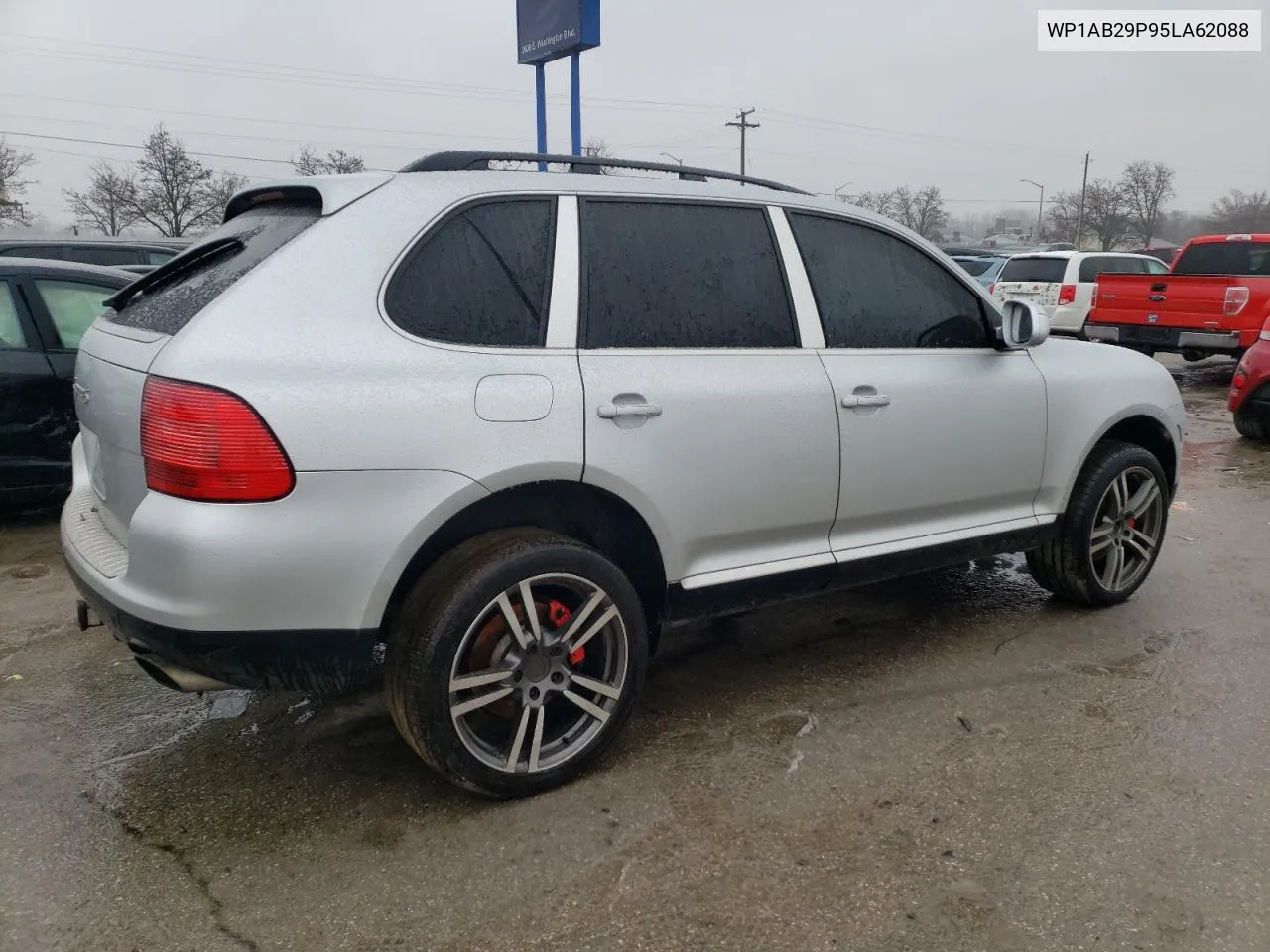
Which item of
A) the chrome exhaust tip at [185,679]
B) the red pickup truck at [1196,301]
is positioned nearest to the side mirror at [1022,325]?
the chrome exhaust tip at [185,679]

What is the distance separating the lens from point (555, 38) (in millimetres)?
11570

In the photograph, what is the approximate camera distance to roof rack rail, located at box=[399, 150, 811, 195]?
2.92 metres

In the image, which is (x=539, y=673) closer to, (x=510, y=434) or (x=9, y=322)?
(x=510, y=434)

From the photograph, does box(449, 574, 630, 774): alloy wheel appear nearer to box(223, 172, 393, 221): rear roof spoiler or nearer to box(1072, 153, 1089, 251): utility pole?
box(223, 172, 393, 221): rear roof spoiler

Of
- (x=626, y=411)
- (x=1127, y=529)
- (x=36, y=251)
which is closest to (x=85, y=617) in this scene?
(x=626, y=411)

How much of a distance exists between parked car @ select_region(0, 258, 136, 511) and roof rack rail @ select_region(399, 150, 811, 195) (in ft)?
11.8

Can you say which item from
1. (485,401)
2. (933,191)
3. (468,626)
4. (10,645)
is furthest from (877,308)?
(933,191)

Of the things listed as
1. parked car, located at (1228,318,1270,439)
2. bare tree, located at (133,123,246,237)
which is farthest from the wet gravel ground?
bare tree, located at (133,123,246,237)

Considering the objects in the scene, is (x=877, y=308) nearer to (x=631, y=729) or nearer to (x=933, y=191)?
(x=631, y=729)

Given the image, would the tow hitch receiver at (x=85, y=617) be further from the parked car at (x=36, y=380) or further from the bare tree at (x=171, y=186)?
the bare tree at (x=171, y=186)

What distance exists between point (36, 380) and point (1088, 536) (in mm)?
5434

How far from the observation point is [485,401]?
263 cm

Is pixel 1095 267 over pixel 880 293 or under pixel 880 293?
over

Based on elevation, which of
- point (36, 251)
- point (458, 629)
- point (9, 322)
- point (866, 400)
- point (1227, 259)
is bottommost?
point (458, 629)
